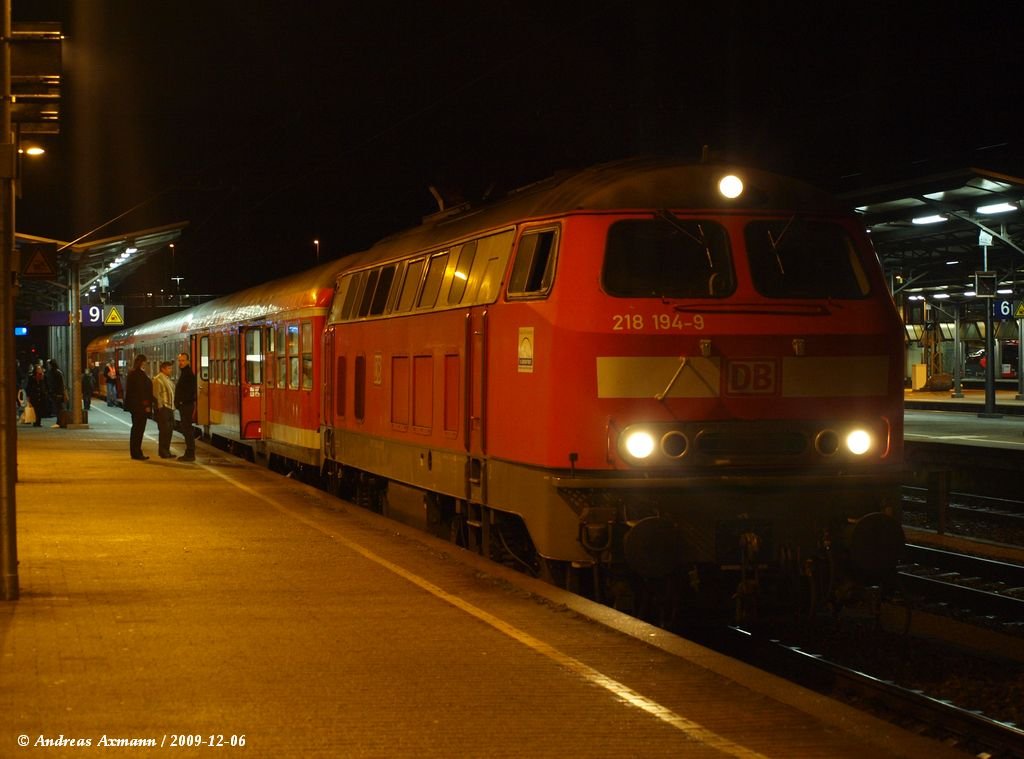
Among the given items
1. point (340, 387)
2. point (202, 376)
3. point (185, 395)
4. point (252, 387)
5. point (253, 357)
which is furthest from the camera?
point (202, 376)

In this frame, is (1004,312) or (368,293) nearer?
(368,293)

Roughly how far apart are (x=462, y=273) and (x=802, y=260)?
2.90m

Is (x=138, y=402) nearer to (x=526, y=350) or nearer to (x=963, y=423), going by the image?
(x=526, y=350)

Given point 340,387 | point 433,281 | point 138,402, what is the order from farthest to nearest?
point 138,402 → point 340,387 → point 433,281

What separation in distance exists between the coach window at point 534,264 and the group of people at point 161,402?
43.1ft

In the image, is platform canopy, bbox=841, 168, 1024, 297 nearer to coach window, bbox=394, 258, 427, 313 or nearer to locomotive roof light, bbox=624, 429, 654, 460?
coach window, bbox=394, 258, 427, 313

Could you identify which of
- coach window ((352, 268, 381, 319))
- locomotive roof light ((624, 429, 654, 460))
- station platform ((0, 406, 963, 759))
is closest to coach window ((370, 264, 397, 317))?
coach window ((352, 268, 381, 319))

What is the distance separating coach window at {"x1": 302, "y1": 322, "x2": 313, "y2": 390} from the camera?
1717 centimetres

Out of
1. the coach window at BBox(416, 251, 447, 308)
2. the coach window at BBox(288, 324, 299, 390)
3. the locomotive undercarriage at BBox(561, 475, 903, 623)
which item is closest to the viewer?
the locomotive undercarriage at BBox(561, 475, 903, 623)

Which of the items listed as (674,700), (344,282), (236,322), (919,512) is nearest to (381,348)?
(344,282)

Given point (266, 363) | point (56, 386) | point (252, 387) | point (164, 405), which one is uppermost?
point (266, 363)

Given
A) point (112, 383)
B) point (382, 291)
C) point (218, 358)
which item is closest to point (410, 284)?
point (382, 291)

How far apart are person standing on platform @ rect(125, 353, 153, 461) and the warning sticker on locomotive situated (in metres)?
13.7

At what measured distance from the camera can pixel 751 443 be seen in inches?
350
